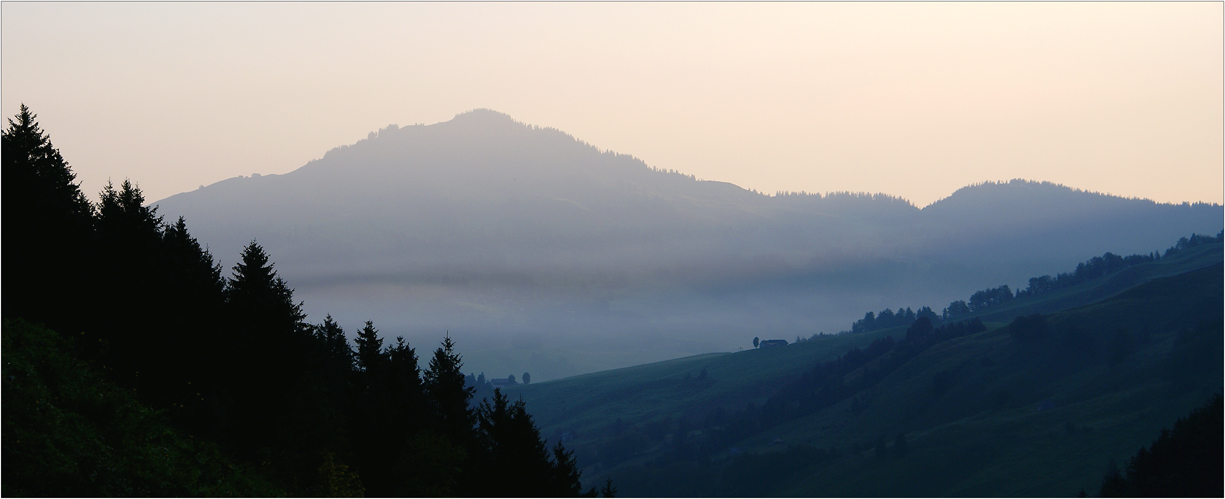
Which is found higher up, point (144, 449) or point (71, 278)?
point (71, 278)

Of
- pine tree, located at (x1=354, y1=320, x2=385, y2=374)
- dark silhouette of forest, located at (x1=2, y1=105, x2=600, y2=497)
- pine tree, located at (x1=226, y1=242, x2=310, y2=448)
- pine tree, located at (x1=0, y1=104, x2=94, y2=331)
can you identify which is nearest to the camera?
dark silhouette of forest, located at (x1=2, y1=105, x2=600, y2=497)

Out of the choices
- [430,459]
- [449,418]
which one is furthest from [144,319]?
[449,418]

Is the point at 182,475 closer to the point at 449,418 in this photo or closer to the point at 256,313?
the point at 256,313

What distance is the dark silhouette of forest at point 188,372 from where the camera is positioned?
47.4 m

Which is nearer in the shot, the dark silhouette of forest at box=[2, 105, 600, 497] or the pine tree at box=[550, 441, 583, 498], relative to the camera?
the dark silhouette of forest at box=[2, 105, 600, 497]

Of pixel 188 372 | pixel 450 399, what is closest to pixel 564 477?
pixel 450 399

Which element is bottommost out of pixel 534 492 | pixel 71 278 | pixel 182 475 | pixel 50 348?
pixel 534 492

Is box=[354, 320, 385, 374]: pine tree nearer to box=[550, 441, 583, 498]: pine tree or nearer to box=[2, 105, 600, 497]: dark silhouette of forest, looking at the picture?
box=[2, 105, 600, 497]: dark silhouette of forest

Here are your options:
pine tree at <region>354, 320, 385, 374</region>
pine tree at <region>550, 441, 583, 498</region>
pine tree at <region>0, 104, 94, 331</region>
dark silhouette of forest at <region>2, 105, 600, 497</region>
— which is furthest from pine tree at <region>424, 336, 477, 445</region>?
pine tree at <region>0, 104, 94, 331</region>

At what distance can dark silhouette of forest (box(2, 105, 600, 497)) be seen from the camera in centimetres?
4744

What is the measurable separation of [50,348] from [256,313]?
17609 millimetres

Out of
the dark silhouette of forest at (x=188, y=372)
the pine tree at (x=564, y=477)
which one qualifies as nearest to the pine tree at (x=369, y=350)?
the dark silhouette of forest at (x=188, y=372)

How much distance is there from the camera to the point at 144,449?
1715 inches

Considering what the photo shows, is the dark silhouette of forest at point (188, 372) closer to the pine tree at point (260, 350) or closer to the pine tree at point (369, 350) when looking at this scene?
the pine tree at point (260, 350)
